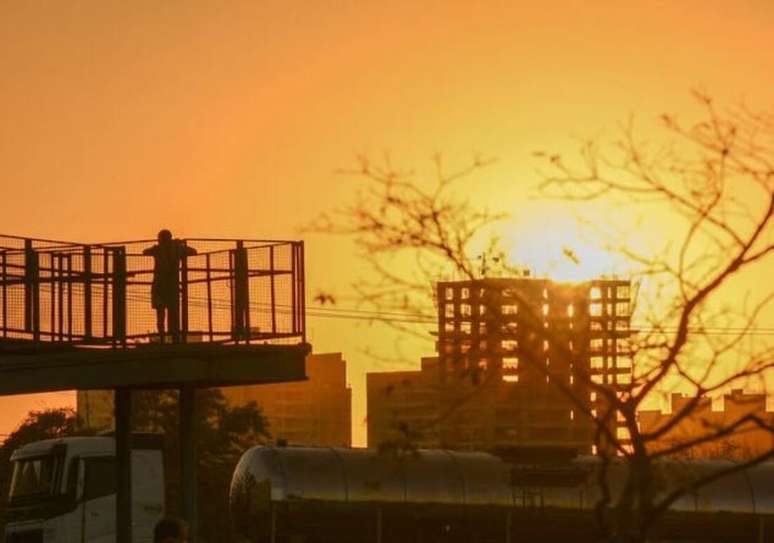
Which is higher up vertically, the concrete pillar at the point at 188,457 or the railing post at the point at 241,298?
the railing post at the point at 241,298

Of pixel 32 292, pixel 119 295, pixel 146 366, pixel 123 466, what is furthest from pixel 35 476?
pixel 32 292

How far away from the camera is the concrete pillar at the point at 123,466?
1503 inches

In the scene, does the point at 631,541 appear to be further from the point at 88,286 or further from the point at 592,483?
the point at 592,483

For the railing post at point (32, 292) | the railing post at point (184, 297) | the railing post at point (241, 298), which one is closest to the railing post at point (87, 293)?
the railing post at point (32, 292)

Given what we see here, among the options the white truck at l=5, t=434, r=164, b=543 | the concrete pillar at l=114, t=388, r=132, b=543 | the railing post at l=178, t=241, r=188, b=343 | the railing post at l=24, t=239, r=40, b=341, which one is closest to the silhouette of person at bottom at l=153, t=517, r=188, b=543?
the railing post at l=24, t=239, r=40, b=341

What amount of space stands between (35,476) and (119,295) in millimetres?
10012

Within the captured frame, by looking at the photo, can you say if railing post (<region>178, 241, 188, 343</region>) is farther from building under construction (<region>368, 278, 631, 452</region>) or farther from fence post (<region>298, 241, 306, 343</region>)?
building under construction (<region>368, 278, 631, 452</region>)

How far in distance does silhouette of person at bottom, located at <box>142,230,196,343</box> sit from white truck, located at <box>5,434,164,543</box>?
8.88 meters

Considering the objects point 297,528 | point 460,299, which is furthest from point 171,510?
point 460,299

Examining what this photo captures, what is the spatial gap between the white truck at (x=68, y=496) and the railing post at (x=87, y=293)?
28.1ft

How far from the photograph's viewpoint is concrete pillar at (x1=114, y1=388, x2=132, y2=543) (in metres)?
38.2

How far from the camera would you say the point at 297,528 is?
40.6 m

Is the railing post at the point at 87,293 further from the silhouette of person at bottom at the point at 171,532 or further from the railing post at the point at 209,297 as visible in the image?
the silhouette of person at bottom at the point at 171,532

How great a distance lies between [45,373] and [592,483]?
12558 mm
